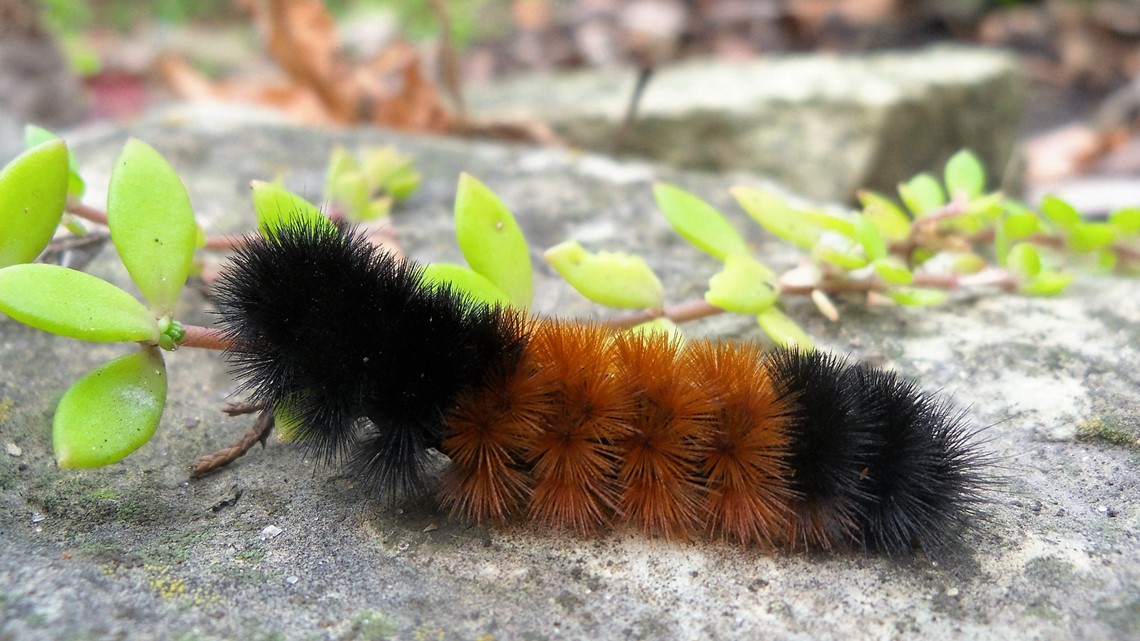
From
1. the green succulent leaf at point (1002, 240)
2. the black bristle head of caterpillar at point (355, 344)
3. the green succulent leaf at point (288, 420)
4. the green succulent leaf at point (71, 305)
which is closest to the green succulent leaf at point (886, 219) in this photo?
the green succulent leaf at point (1002, 240)

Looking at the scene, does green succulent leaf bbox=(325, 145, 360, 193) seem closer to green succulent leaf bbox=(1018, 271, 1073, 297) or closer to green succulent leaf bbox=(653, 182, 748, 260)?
green succulent leaf bbox=(653, 182, 748, 260)

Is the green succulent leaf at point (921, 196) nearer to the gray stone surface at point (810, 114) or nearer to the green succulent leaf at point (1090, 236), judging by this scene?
the green succulent leaf at point (1090, 236)

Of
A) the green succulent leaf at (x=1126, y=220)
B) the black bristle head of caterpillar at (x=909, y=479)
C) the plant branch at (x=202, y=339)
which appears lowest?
the black bristle head of caterpillar at (x=909, y=479)

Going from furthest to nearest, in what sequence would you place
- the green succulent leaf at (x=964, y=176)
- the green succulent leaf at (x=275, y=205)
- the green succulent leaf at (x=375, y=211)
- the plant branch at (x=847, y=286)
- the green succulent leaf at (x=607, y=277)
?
the green succulent leaf at (x=375, y=211) < the green succulent leaf at (x=964, y=176) < the plant branch at (x=847, y=286) < the green succulent leaf at (x=607, y=277) < the green succulent leaf at (x=275, y=205)

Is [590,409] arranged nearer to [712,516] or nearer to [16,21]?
[712,516]

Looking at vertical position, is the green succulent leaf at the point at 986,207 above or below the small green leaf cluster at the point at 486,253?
above

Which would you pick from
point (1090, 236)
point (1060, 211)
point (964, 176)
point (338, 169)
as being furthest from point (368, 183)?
point (1090, 236)

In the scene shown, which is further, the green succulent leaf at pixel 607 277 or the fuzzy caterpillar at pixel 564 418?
the green succulent leaf at pixel 607 277
